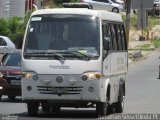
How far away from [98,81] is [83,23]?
162 centimetres

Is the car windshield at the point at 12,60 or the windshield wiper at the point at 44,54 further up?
the windshield wiper at the point at 44,54

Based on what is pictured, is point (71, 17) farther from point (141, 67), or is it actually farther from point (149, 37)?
point (149, 37)

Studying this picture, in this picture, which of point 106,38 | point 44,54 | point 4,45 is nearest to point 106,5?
point 4,45

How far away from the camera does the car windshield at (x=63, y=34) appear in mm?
17266

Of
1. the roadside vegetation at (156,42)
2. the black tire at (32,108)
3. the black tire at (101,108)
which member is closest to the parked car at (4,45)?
the roadside vegetation at (156,42)

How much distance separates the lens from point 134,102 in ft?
77.7

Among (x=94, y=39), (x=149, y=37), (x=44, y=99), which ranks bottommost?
(x=149, y=37)

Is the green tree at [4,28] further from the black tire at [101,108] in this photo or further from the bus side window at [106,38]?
the black tire at [101,108]

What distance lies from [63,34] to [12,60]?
7.15 meters

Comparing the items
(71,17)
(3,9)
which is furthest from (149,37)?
(71,17)

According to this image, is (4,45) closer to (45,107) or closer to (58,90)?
(45,107)

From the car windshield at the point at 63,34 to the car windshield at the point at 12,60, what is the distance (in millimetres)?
6499

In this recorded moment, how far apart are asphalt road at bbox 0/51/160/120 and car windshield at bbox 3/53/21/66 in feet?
4.08

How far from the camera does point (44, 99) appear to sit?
16969mm
